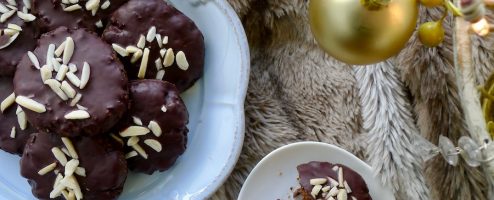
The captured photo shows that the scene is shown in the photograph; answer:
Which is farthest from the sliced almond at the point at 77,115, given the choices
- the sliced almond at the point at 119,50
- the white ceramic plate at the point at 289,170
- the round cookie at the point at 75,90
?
the white ceramic plate at the point at 289,170

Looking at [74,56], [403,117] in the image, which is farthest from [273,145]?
[74,56]

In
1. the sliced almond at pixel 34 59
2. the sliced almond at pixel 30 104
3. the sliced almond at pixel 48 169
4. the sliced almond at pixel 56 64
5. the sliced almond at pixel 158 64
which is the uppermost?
the sliced almond at pixel 56 64

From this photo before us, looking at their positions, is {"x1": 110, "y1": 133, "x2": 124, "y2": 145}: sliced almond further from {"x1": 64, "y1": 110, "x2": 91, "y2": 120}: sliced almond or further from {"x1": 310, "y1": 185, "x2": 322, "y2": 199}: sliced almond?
{"x1": 310, "y1": 185, "x2": 322, "y2": 199}: sliced almond

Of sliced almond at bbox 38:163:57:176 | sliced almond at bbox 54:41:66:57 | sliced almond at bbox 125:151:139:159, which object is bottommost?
sliced almond at bbox 38:163:57:176

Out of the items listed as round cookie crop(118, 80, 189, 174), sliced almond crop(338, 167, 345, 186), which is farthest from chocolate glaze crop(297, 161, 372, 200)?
round cookie crop(118, 80, 189, 174)

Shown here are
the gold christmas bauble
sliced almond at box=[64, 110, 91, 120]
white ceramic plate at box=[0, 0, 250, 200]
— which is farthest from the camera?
white ceramic plate at box=[0, 0, 250, 200]

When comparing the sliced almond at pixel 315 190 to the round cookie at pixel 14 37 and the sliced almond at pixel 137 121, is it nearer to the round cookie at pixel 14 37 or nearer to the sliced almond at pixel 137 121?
the sliced almond at pixel 137 121

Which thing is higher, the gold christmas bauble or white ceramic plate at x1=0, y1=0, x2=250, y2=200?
the gold christmas bauble
